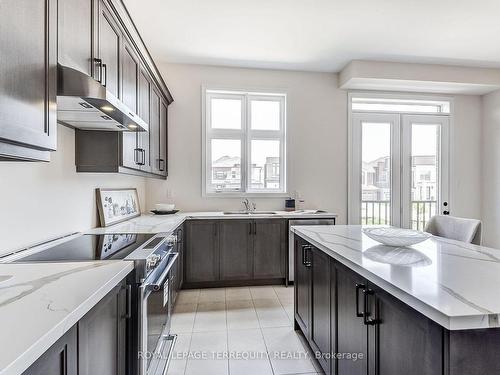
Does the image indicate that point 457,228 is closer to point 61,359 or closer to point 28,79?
point 61,359

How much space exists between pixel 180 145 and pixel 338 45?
2.36 metres

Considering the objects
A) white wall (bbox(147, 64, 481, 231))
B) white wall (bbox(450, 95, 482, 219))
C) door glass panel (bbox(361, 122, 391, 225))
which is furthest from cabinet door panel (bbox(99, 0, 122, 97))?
white wall (bbox(450, 95, 482, 219))

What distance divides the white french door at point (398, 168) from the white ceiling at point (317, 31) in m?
0.91

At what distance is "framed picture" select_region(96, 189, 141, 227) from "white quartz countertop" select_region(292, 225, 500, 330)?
185 cm

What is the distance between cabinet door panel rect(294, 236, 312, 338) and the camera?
2.04 meters

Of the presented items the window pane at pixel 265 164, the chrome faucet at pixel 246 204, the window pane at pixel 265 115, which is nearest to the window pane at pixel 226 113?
the window pane at pixel 265 115

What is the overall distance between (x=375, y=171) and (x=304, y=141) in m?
1.21

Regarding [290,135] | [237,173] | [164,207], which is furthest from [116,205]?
[290,135]

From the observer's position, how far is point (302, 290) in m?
2.20

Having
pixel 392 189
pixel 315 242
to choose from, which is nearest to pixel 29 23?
pixel 315 242

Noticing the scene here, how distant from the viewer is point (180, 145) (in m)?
3.90

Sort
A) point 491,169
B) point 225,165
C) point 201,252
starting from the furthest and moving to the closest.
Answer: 1. point 491,169
2. point 225,165
3. point 201,252

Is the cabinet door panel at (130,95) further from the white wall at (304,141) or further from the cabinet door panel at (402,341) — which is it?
the cabinet door panel at (402,341)

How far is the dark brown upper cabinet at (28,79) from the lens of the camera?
92 centimetres
